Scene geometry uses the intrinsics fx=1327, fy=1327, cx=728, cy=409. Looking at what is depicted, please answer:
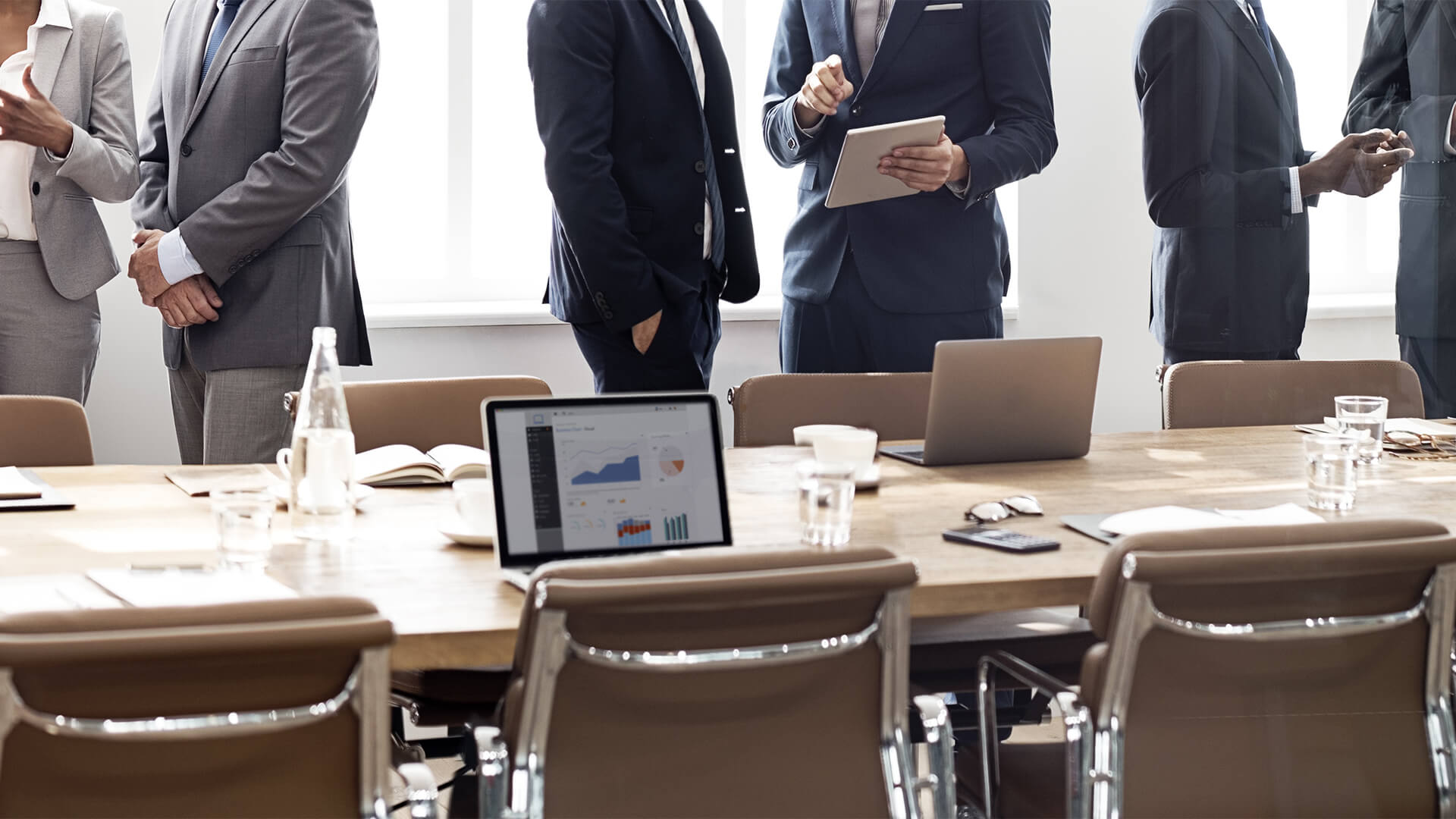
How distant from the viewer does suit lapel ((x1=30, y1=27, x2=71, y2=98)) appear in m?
3.30

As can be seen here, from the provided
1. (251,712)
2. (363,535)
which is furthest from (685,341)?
(251,712)

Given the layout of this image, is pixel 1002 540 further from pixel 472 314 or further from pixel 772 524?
pixel 472 314

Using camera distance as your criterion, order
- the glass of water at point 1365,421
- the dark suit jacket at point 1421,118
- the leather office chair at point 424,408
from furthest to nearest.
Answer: the leather office chair at point 424,408
the glass of water at point 1365,421
the dark suit jacket at point 1421,118

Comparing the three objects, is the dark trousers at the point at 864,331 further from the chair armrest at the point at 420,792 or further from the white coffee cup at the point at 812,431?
the chair armrest at the point at 420,792

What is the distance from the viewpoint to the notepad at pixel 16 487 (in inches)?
70.7

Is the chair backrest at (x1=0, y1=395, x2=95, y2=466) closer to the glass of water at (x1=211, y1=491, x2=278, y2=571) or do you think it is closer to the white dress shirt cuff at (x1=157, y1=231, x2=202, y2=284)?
the white dress shirt cuff at (x1=157, y1=231, x2=202, y2=284)

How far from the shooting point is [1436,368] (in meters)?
2.11

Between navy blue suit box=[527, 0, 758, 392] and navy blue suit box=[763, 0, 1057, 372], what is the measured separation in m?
0.17

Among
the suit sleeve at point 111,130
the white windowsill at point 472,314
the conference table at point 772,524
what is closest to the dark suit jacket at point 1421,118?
the conference table at point 772,524

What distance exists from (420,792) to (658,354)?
6.35ft

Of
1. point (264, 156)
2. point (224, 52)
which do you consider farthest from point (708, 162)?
point (224, 52)

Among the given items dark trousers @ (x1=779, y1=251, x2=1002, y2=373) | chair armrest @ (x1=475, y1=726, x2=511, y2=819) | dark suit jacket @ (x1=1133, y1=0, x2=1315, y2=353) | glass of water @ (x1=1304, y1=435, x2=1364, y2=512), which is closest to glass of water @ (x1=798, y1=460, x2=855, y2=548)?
chair armrest @ (x1=475, y1=726, x2=511, y2=819)

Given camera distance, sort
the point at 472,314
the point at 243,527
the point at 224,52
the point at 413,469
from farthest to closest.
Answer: the point at 472,314 → the point at 224,52 → the point at 413,469 → the point at 243,527

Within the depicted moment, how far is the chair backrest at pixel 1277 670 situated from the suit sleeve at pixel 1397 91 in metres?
0.60
